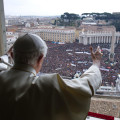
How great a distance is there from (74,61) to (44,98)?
9.65 ft

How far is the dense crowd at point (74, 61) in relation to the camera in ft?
8.30

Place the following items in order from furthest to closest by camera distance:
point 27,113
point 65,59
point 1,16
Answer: point 65,59, point 1,16, point 27,113

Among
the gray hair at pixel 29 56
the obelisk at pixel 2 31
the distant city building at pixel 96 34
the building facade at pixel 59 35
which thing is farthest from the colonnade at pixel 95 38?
the gray hair at pixel 29 56

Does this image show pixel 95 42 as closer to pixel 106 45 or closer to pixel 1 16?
pixel 106 45

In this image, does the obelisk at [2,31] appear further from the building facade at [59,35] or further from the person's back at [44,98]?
the person's back at [44,98]

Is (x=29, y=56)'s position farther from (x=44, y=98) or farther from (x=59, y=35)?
(x=59, y=35)

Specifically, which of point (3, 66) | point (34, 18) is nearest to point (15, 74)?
point (3, 66)

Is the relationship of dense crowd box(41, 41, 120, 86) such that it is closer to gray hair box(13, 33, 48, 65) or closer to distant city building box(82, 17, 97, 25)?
distant city building box(82, 17, 97, 25)

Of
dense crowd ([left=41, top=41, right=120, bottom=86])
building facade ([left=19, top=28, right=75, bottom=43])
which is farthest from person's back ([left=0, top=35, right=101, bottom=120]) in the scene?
building facade ([left=19, top=28, right=75, bottom=43])

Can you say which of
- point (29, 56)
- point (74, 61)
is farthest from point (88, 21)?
point (29, 56)

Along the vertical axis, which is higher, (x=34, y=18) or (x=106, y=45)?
(x=34, y=18)

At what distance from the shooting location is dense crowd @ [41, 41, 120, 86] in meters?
2.53

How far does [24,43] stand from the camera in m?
0.47

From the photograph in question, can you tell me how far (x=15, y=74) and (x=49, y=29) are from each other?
226cm
